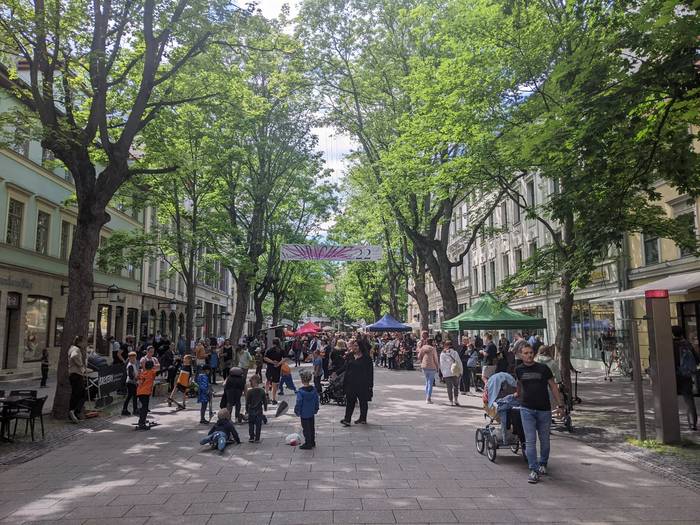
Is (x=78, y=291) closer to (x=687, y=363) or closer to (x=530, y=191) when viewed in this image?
(x=687, y=363)

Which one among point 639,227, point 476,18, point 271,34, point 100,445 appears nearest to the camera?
point 100,445

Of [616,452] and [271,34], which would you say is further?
[271,34]

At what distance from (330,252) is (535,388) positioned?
53.3 feet

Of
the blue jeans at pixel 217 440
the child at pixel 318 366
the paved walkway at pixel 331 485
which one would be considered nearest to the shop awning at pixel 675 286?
the paved walkway at pixel 331 485

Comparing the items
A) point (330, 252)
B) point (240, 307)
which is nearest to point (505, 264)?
point (330, 252)

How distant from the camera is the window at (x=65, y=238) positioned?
81.3 feet

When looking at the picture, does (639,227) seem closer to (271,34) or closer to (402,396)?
(402,396)

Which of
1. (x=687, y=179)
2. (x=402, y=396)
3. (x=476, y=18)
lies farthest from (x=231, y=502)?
(x=476, y=18)

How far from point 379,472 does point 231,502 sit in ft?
7.17

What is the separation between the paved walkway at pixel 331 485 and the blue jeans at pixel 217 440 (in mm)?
190

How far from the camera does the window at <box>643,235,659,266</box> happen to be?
64.5 feet

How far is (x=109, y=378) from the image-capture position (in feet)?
46.3

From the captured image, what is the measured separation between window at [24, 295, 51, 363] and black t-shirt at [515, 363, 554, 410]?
2095 cm

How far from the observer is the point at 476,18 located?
1333cm
